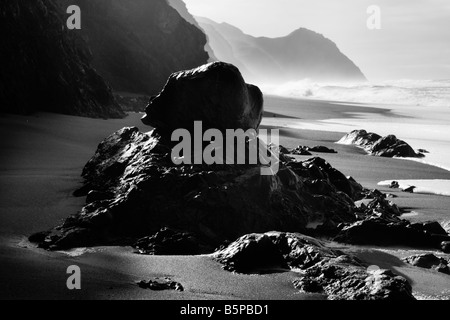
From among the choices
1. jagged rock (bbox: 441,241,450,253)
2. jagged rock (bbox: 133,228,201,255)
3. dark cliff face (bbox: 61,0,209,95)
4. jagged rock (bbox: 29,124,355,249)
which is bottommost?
jagged rock (bbox: 441,241,450,253)

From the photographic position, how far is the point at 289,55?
188 m

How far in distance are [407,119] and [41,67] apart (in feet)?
72.3

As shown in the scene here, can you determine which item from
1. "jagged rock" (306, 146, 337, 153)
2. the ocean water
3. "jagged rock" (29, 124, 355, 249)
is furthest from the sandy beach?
the ocean water

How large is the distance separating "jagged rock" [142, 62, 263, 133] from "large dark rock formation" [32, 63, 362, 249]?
1cm

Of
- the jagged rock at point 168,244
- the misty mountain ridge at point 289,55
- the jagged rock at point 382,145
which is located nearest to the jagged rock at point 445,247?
the jagged rock at point 168,244

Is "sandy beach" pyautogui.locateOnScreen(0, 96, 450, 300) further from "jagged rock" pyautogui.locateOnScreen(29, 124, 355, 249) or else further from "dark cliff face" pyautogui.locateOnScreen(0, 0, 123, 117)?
"dark cliff face" pyautogui.locateOnScreen(0, 0, 123, 117)

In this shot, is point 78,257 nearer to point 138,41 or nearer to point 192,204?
point 192,204

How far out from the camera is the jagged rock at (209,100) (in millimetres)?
7980

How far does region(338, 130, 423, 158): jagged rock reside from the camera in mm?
16719

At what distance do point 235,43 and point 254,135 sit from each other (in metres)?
184

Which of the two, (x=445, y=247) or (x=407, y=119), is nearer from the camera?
(x=445, y=247)

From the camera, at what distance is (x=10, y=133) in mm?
12438

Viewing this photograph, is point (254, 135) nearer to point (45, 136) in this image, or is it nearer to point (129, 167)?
point (129, 167)

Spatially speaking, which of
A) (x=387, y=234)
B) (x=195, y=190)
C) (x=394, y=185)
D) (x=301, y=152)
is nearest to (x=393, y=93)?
Result: (x=301, y=152)
